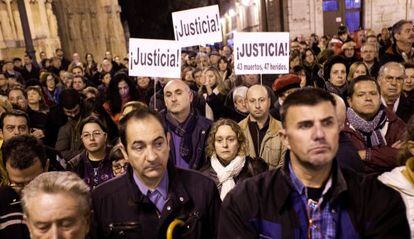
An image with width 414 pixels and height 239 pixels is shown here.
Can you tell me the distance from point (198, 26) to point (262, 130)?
2780mm

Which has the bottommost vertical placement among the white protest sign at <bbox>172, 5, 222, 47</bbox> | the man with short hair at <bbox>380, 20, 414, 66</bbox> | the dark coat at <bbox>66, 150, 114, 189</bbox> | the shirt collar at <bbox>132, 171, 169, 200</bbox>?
the dark coat at <bbox>66, 150, 114, 189</bbox>

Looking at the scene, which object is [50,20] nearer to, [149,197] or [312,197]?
[149,197]

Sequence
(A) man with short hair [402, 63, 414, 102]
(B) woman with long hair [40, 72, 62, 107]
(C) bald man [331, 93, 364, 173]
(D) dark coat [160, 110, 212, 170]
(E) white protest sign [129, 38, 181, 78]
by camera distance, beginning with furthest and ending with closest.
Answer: (B) woman with long hair [40, 72, 62, 107] → (E) white protest sign [129, 38, 181, 78] → (A) man with short hair [402, 63, 414, 102] → (D) dark coat [160, 110, 212, 170] → (C) bald man [331, 93, 364, 173]

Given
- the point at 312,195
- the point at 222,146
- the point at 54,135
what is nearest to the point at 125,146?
the point at 312,195

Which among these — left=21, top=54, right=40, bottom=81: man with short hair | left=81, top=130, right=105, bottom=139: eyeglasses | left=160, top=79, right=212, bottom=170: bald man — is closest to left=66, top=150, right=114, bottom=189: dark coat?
left=81, top=130, right=105, bottom=139: eyeglasses

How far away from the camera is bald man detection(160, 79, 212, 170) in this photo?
4.32 metres

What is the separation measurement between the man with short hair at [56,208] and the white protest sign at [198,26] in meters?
4.61

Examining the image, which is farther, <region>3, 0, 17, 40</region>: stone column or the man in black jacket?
<region>3, 0, 17, 40</region>: stone column

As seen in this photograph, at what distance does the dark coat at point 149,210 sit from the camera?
90.7 inches

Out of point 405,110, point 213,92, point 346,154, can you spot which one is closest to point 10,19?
point 213,92

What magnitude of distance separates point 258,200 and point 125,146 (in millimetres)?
925

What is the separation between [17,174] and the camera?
2.96 meters

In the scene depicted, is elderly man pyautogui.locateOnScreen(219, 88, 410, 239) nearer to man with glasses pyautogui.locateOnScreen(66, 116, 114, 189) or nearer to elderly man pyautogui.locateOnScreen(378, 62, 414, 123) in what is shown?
man with glasses pyautogui.locateOnScreen(66, 116, 114, 189)

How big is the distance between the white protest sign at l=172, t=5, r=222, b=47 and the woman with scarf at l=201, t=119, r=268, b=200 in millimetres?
2957
